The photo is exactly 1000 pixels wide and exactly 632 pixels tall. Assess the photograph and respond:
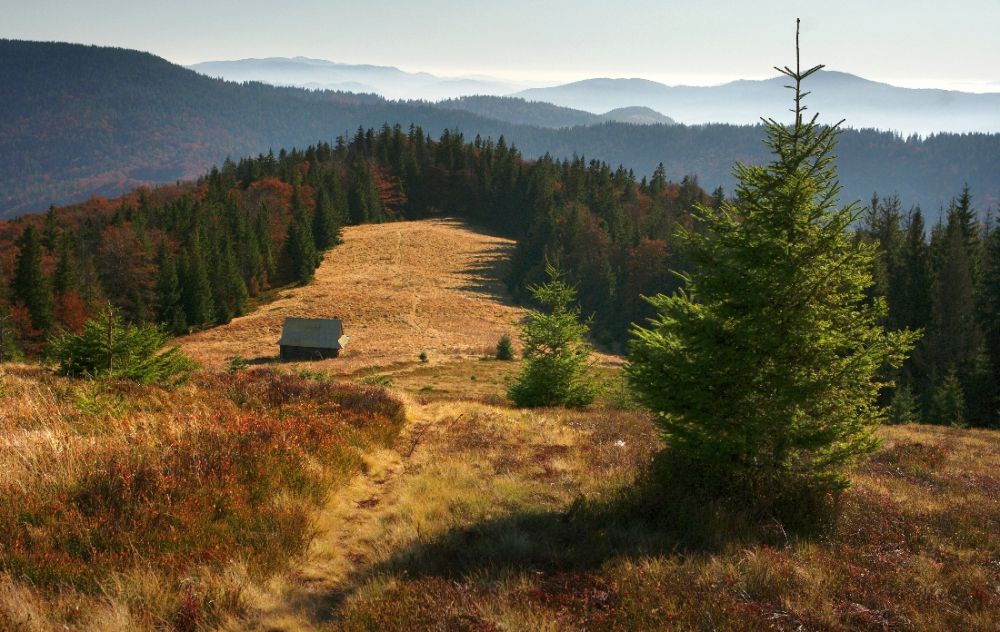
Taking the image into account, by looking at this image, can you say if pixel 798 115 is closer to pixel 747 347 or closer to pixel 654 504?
pixel 747 347

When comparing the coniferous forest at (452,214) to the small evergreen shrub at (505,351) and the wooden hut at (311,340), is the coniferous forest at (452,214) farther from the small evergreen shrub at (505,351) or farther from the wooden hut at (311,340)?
the wooden hut at (311,340)

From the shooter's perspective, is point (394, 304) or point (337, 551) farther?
point (394, 304)

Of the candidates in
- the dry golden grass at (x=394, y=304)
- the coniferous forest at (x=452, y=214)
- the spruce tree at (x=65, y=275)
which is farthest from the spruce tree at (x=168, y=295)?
the spruce tree at (x=65, y=275)

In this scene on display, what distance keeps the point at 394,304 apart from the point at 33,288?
38496 millimetres

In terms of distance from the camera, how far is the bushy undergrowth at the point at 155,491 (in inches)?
214

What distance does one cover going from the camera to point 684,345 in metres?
8.84

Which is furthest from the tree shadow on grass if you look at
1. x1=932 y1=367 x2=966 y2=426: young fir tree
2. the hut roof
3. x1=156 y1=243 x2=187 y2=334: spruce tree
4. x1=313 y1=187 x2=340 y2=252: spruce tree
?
x1=313 y1=187 x2=340 y2=252: spruce tree

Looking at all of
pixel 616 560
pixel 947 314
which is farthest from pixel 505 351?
pixel 616 560

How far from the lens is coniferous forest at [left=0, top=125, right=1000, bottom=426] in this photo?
53.9 m

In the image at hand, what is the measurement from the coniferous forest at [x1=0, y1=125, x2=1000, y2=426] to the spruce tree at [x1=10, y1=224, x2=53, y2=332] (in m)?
0.17

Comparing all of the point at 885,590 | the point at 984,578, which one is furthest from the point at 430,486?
the point at 984,578

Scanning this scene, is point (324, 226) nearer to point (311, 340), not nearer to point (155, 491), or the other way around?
point (311, 340)

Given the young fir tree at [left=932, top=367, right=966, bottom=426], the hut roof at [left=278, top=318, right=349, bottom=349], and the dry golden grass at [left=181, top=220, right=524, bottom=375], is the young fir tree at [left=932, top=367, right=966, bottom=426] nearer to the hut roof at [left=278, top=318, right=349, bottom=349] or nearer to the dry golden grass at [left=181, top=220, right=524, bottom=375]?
the dry golden grass at [left=181, top=220, right=524, bottom=375]

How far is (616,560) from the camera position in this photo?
6.20m
